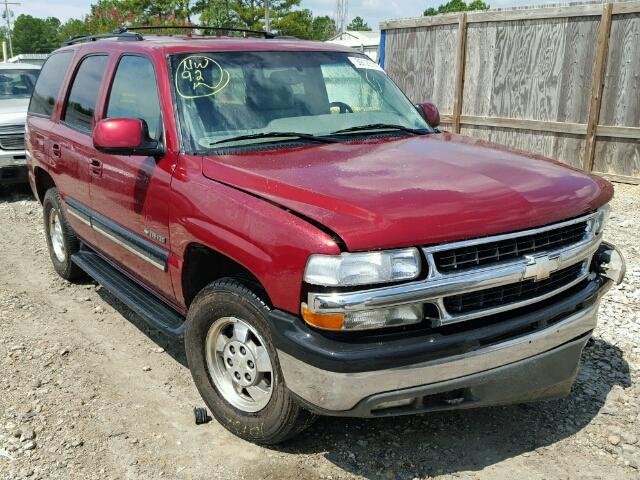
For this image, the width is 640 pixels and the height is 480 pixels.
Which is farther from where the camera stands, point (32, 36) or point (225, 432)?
point (32, 36)

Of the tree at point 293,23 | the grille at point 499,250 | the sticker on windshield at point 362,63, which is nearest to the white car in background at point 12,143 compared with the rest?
the sticker on windshield at point 362,63

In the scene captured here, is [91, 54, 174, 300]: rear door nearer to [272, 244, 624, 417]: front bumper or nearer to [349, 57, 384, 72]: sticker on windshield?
[272, 244, 624, 417]: front bumper

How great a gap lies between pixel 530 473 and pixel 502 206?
1.32 meters

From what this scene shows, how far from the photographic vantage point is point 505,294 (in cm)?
278

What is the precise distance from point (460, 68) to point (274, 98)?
7.33m

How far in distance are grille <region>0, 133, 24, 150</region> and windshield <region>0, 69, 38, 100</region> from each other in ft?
5.14

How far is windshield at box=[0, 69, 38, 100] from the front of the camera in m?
10.5

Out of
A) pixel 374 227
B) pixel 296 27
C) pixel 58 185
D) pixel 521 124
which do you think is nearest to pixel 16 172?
pixel 58 185

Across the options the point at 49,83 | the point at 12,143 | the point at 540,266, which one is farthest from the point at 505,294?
the point at 12,143

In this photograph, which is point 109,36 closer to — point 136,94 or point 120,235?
point 136,94

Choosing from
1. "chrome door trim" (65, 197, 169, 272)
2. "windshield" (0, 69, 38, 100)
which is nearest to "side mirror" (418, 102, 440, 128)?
"chrome door trim" (65, 197, 169, 272)

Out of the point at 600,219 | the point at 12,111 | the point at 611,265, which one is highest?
the point at 600,219

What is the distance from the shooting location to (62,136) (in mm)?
4898

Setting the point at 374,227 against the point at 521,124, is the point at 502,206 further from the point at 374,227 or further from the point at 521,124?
the point at 521,124
